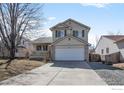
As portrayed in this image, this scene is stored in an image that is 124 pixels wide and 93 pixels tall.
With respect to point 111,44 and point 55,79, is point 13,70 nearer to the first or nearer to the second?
point 55,79

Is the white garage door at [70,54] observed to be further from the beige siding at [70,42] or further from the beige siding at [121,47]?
the beige siding at [121,47]

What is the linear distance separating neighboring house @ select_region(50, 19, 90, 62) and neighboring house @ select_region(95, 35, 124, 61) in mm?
3648

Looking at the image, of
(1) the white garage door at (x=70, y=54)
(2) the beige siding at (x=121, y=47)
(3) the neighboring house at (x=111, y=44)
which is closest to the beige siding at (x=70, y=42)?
(1) the white garage door at (x=70, y=54)

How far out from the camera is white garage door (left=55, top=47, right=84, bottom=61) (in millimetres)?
38344

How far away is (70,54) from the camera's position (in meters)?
38.5

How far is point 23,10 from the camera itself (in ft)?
103

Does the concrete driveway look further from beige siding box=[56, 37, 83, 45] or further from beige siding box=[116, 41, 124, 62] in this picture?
beige siding box=[56, 37, 83, 45]

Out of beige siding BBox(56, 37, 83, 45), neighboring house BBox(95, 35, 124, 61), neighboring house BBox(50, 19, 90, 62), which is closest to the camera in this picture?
neighboring house BBox(95, 35, 124, 61)

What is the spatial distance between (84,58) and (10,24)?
12592mm

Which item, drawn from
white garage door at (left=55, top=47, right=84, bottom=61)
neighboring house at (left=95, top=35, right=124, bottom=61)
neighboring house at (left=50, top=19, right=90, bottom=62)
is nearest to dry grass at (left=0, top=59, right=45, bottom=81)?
white garage door at (left=55, top=47, right=84, bottom=61)

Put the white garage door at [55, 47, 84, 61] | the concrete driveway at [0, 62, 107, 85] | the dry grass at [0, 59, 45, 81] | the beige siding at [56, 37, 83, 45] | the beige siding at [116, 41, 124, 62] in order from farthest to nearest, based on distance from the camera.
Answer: the beige siding at [56, 37, 83, 45]
the white garage door at [55, 47, 84, 61]
the beige siding at [116, 41, 124, 62]
the dry grass at [0, 59, 45, 81]
the concrete driveway at [0, 62, 107, 85]

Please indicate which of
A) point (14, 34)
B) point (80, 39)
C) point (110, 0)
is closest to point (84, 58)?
point (80, 39)

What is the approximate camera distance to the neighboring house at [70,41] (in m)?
38.6
